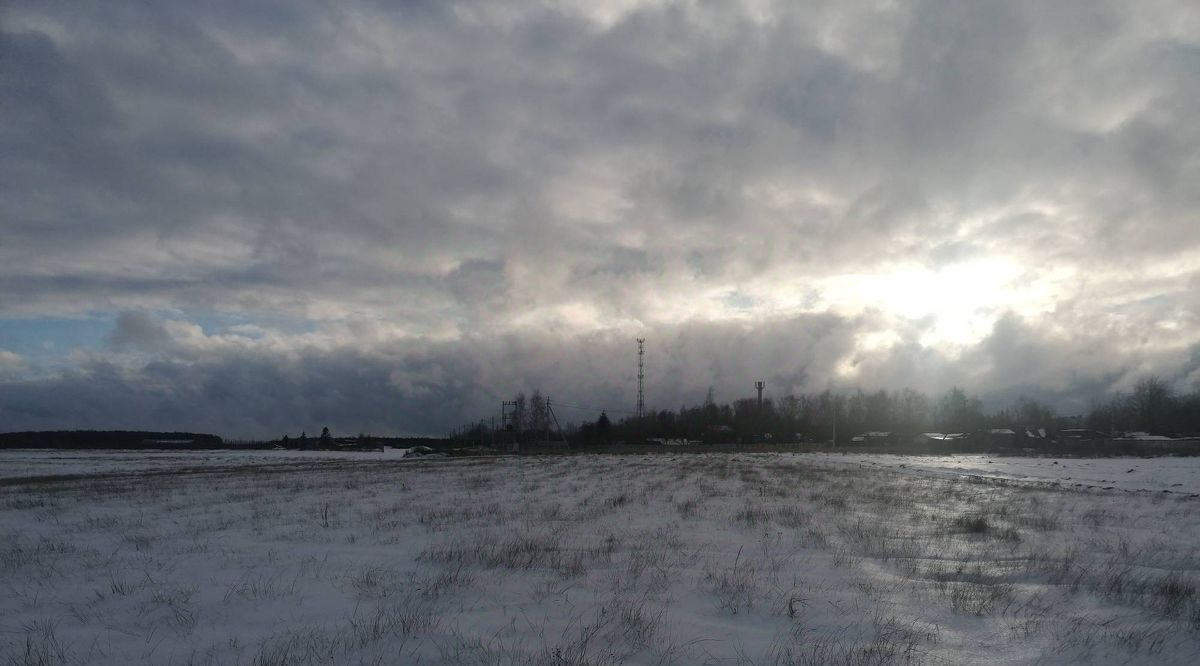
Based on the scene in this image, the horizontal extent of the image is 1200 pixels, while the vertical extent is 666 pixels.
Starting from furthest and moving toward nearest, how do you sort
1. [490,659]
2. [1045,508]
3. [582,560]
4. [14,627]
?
1. [1045,508]
2. [582,560]
3. [14,627]
4. [490,659]

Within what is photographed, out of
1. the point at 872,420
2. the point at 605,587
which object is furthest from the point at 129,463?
the point at 872,420

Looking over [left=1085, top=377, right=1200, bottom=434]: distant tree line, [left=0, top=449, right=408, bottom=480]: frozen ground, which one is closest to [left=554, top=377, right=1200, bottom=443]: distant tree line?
[left=1085, top=377, right=1200, bottom=434]: distant tree line

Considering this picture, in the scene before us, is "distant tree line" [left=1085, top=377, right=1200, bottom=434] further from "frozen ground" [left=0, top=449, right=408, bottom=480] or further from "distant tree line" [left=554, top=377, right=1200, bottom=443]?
"frozen ground" [left=0, top=449, right=408, bottom=480]

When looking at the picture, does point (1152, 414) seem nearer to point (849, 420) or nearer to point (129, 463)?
point (849, 420)

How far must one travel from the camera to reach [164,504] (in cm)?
2234

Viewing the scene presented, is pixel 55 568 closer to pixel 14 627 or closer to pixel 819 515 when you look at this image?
pixel 14 627

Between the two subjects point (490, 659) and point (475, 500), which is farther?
point (475, 500)

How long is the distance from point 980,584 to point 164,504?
78.5 feet

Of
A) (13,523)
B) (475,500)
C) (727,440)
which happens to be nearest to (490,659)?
(475,500)

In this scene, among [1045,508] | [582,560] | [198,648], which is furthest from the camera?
[1045,508]

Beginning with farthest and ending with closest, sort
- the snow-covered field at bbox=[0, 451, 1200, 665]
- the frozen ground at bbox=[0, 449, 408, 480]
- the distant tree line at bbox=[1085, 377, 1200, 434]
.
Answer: the distant tree line at bbox=[1085, 377, 1200, 434] → the frozen ground at bbox=[0, 449, 408, 480] → the snow-covered field at bbox=[0, 451, 1200, 665]

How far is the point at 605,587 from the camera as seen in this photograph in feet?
30.8

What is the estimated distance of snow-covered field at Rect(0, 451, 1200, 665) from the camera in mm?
7012

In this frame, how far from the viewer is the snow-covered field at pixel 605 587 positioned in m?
7.01
